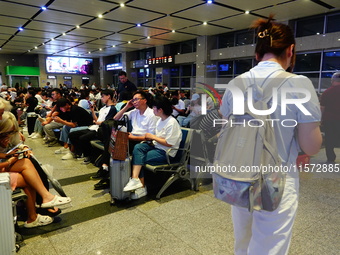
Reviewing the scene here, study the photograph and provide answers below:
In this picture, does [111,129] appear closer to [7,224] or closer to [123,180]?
[123,180]

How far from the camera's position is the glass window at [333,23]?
341 inches

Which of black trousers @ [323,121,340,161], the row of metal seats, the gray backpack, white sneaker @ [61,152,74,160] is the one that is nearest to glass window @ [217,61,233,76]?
black trousers @ [323,121,340,161]

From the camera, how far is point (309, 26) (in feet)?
30.9

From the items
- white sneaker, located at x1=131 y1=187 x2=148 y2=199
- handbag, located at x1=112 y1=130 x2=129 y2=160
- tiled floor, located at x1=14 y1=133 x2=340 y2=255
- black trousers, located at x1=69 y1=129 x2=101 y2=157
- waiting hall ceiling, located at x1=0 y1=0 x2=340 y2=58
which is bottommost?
tiled floor, located at x1=14 y1=133 x2=340 y2=255

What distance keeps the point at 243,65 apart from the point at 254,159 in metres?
11.6

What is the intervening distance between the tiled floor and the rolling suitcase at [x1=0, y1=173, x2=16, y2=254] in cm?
32

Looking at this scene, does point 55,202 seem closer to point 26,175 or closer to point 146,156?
point 26,175

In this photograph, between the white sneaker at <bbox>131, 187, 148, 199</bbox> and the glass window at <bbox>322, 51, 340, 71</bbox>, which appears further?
the glass window at <bbox>322, 51, 340, 71</bbox>

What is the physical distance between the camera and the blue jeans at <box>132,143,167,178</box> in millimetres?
3318

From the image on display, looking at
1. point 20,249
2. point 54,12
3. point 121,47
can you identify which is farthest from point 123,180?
point 121,47

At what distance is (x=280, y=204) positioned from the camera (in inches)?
44.4

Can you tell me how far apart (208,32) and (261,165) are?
11.8 metres

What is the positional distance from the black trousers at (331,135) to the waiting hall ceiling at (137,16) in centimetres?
462

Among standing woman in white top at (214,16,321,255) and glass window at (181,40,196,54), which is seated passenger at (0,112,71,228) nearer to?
standing woman in white top at (214,16,321,255)
